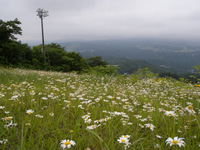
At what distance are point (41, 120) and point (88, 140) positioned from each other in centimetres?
85

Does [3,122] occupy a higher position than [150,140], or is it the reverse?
[3,122]

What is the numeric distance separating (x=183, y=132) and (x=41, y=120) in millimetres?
2198

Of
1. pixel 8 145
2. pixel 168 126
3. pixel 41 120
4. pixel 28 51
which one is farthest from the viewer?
pixel 28 51

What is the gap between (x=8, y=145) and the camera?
1576mm

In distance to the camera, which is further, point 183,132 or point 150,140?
point 183,132

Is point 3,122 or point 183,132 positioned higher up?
point 3,122

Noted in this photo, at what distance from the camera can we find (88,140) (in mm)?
1699

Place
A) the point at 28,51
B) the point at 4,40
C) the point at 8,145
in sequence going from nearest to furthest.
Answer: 1. the point at 8,145
2. the point at 4,40
3. the point at 28,51

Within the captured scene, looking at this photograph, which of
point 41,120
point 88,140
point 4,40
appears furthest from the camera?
point 4,40

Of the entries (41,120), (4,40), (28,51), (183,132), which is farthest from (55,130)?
(28,51)

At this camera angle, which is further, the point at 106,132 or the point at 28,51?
the point at 28,51

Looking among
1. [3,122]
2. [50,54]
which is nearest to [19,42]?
[50,54]

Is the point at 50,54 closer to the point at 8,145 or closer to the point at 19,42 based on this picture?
the point at 19,42

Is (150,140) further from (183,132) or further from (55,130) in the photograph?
(55,130)
